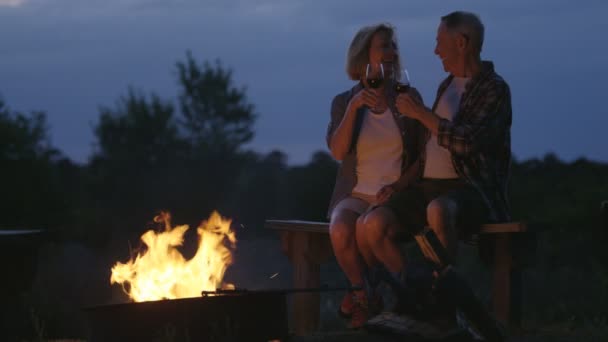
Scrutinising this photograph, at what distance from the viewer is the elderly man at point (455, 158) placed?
4363mm

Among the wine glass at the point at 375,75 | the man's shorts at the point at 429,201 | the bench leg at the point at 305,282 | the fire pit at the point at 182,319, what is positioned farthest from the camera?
the bench leg at the point at 305,282

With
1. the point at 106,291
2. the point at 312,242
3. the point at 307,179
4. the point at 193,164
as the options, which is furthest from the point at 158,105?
the point at 312,242

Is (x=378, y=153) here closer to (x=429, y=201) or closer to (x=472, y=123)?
(x=429, y=201)

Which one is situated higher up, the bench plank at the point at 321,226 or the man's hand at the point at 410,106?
the man's hand at the point at 410,106

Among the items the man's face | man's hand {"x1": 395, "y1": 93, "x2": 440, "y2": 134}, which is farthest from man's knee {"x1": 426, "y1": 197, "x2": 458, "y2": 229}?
the man's face

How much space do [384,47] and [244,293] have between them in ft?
5.54

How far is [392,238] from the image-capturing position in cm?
451

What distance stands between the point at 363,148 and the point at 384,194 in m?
0.34

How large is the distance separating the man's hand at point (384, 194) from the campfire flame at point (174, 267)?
80cm

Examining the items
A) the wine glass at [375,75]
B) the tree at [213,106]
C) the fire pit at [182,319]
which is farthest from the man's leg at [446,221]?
the tree at [213,106]

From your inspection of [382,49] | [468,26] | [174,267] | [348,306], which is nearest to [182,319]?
[174,267]

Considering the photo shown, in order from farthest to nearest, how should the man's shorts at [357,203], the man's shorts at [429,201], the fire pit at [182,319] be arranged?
the man's shorts at [357,203], the man's shorts at [429,201], the fire pit at [182,319]

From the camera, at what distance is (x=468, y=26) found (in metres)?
4.60

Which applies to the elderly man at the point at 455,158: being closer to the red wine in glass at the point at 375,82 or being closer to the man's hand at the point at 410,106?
the man's hand at the point at 410,106
